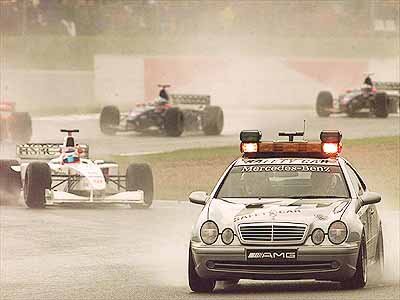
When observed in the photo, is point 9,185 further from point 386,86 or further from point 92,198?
point 386,86

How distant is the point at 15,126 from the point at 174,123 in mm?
6160

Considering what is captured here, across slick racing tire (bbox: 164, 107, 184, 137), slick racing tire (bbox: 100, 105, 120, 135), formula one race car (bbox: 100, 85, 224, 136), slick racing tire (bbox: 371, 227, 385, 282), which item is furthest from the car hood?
slick racing tire (bbox: 100, 105, 120, 135)

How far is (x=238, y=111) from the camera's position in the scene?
Result: 59.2 metres

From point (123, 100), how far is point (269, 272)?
45.4m

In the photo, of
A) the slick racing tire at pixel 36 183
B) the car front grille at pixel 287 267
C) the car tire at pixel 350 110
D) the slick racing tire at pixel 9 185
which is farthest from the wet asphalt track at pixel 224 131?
the car front grille at pixel 287 267

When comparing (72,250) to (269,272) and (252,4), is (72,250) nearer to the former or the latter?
(269,272)

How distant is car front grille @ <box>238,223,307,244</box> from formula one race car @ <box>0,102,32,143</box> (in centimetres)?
2864

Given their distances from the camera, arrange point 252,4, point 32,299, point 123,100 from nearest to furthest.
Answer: point 32,299 → point 123,100 → point 252,4

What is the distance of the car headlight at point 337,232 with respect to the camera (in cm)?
1351

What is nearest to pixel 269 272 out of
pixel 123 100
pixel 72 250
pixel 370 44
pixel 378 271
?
pixel 378 271

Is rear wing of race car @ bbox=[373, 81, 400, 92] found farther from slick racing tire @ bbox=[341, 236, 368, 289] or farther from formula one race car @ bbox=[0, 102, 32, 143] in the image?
slick racing tire @ bbox=[341, 236, 368, 289]

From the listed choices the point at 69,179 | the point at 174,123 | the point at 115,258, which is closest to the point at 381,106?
the point at 174,123

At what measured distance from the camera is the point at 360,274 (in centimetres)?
1369

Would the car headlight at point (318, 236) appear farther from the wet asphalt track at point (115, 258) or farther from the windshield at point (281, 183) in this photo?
the windshield at point (281, 183)
